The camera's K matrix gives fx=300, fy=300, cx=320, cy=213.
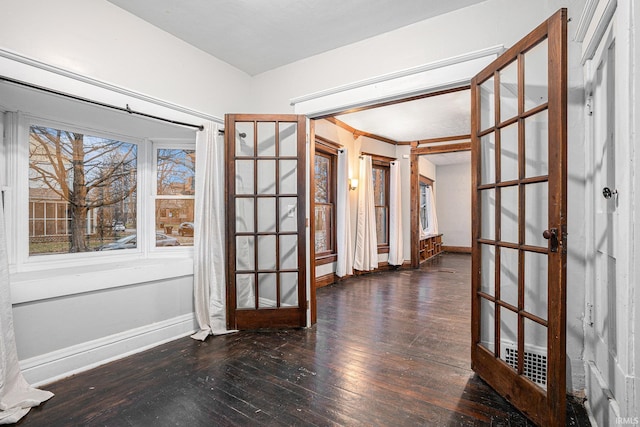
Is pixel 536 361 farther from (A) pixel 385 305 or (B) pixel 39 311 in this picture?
(B) pixel 39 311

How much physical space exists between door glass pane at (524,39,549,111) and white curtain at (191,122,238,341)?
260 centimetres

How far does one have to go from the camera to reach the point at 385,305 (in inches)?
153

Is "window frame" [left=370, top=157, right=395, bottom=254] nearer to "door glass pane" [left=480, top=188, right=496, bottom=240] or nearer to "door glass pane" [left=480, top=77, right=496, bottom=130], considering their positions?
"door glass pane" [left=480, top=77, right=496, bottom=130]

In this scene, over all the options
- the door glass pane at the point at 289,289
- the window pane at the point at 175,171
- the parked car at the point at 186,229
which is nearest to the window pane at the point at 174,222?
the parked car at the point at 186,229

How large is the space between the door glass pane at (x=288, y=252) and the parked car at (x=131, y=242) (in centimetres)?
121

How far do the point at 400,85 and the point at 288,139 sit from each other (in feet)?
3.98

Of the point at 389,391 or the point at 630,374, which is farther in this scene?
the point at 389,391

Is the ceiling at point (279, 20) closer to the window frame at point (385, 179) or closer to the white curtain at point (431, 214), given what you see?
the window frame at point (385, 179)

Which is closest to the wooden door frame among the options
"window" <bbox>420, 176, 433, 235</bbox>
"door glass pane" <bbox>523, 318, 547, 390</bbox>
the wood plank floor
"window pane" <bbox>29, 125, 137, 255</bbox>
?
"window" <bbox>420, 176, 433, 235</bbox>

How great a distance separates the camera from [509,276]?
1.91 meters

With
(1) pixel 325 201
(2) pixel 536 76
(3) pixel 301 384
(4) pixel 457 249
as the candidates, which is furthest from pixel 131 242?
(4) pixel 457 249

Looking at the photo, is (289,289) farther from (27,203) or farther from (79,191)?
(27,203)

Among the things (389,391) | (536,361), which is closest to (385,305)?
(389,391)

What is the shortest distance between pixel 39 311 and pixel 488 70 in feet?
11.5
